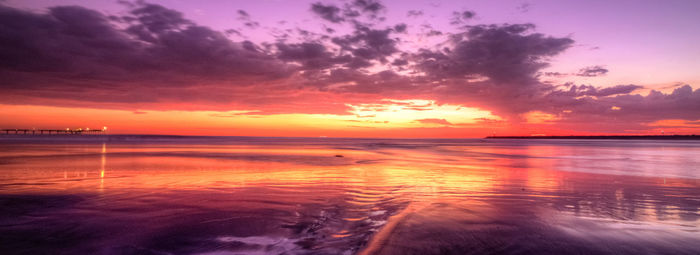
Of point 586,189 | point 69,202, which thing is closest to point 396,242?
point 69,202

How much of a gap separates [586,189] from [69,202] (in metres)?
13.5

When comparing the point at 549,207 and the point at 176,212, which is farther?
the point at 549,207

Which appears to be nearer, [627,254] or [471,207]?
[627,254]

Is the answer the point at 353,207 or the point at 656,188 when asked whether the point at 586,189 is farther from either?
the point at 353,207

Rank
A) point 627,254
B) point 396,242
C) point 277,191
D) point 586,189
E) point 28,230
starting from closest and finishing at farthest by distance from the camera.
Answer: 1. point 627,254
2. point 396,242
3. point 28,230
4. point 277,191
5. point 586,189

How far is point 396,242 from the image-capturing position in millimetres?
4742

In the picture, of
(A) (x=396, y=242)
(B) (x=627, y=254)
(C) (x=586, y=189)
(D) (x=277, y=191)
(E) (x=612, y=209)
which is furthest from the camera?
(C) (x=586, y=189)

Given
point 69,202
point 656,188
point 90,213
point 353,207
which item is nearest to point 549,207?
point 353,207

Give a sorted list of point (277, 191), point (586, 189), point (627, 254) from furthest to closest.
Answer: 1. point (586, 189)
2. point (277, 191)
3. point (627, 254)

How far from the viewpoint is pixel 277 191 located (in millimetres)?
9297

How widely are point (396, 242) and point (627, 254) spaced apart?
2993mm

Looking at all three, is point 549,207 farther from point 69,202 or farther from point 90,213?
point 69,202

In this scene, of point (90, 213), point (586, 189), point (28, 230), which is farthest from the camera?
point (586, 189)

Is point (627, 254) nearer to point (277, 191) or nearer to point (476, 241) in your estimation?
point (476, 241)
